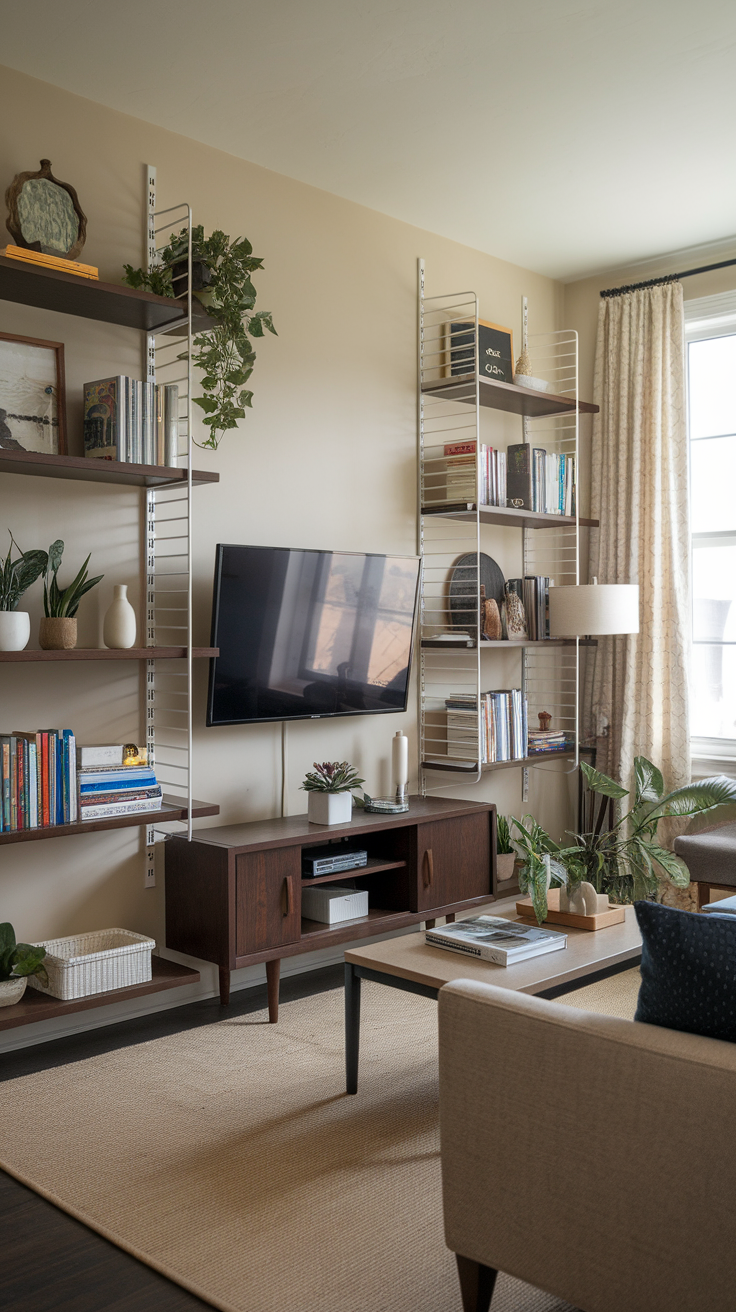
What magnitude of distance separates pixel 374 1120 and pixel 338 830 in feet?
3.48

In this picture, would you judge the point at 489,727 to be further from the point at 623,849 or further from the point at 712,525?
the point at 712,525

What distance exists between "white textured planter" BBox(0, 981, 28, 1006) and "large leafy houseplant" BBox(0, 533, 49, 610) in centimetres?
15

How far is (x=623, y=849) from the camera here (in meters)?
3.96

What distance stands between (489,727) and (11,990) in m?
2.24

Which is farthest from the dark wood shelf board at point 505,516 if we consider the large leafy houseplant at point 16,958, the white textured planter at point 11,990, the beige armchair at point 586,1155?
the beige armchair at point 586,1155

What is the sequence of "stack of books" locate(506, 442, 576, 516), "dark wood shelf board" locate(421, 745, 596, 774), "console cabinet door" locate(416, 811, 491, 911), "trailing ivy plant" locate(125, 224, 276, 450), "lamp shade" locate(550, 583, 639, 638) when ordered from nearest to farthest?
"trailing ivy plant" locate(125, 224, 276, 450) < "console cabinet door" locate(416, 811, 491, 911) < "dark wood shelf board" locate(421, 745, 596, 774) < "lamp shade" locate(550, 583, 639, 638) < "stack of books" locate(506, 442, 576, 516)

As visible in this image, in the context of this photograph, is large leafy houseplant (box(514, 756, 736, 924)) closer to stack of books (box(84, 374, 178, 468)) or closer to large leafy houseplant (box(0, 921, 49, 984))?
large leafy houseplant (box(0, 921, 49, 984))

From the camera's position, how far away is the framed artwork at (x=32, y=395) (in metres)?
2.98

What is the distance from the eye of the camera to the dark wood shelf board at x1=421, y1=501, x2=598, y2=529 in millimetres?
4234

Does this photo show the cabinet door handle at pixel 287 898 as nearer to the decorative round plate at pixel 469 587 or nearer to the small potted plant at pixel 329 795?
the small potted plant at pixel 329 795

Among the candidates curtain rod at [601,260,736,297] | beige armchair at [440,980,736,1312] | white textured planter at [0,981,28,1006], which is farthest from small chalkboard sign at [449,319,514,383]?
beige armchair at [440,980,736,1312]

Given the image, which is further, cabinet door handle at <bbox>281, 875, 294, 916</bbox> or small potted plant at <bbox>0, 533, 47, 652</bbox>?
cabinet door handle at <bbox>281, 875, 294, 916</bbox>

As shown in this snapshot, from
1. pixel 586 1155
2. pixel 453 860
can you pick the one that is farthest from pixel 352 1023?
pixel 453 860

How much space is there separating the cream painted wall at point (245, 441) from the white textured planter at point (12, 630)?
10.4 inches
